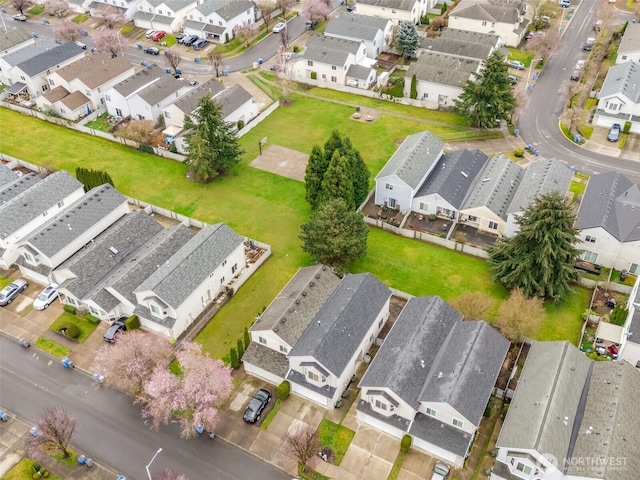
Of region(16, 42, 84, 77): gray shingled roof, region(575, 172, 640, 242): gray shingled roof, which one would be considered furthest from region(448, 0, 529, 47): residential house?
region(16, 42, 84, 77): gray shingled roof

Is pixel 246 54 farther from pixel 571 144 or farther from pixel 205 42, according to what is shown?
pixel 571 144

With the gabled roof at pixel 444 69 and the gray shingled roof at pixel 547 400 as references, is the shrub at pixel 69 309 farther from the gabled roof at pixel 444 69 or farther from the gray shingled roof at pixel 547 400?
the gabled roof at pixel 444 69

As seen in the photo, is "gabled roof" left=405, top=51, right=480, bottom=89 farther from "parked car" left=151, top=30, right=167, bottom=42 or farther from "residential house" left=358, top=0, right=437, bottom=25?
"parked car" left=151, top=30, right=167, bottom=42

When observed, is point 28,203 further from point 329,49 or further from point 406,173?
point 329,49

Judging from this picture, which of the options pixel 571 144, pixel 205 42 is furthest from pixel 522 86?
pixel 205 42

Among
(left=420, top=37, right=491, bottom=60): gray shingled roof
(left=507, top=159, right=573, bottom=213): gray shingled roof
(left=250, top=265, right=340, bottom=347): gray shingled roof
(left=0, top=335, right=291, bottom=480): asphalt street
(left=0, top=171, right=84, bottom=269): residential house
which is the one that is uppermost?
(left=420, top=37, right=491, bottom=60): gray shingled roof

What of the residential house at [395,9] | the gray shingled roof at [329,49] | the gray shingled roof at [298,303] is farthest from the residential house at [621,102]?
the gray shingled roof at [298,303]
